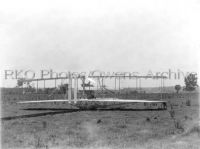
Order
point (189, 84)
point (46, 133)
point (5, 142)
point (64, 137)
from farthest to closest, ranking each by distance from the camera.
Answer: point (189, 84)
point (46, 133)
point (64, 137)
point (5, 142)

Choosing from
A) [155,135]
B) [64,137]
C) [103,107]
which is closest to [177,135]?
[155,135]

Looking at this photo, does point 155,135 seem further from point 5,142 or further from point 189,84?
point 189,84

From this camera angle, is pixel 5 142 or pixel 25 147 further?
pixel 5 142

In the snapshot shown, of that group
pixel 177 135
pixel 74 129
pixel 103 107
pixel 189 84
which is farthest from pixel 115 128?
pixel 189 84

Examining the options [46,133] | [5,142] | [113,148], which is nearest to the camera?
[113,148]

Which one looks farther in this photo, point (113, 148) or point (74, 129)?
point (74, 129)

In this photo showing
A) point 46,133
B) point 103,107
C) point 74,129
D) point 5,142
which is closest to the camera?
point 5,142

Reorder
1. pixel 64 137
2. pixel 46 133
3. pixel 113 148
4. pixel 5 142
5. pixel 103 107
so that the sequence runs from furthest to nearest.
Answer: pixel 103 107 → pixel 46 133 → pixel 64 137 → pixel 5 142 → pixel 113 148

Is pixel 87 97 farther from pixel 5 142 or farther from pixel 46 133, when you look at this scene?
pixel 5 142
